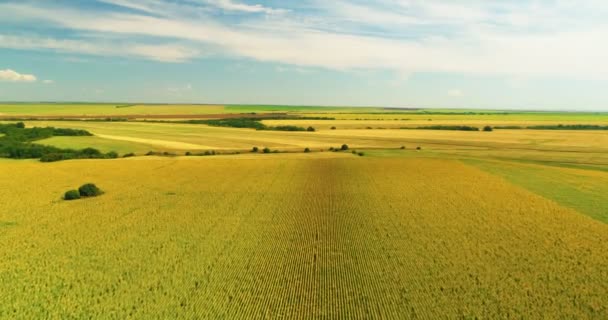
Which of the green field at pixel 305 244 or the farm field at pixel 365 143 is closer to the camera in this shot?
the green field at pixel 305 244

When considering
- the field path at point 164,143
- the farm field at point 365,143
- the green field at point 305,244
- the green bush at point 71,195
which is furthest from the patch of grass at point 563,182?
the field path at point 164,143

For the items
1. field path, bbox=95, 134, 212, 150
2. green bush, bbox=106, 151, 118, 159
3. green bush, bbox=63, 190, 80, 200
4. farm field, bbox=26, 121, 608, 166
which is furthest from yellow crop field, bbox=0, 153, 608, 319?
field path, bbox=95, 134, 212, 150

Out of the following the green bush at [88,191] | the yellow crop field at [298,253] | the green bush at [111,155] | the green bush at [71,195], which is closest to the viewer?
the yellow crop field at [298,253]

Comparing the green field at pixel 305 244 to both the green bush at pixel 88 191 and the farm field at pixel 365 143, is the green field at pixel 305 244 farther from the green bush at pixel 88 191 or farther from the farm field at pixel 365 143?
the farm field at pixel 365 143

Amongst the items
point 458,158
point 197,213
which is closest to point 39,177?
point 197,213

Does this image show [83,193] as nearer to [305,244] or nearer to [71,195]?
[71,195]

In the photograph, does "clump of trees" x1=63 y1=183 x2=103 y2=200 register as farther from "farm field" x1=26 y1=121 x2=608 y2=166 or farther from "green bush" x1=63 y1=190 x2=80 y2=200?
"farm field" x1=26 y1=121 x2=608 y2=166
